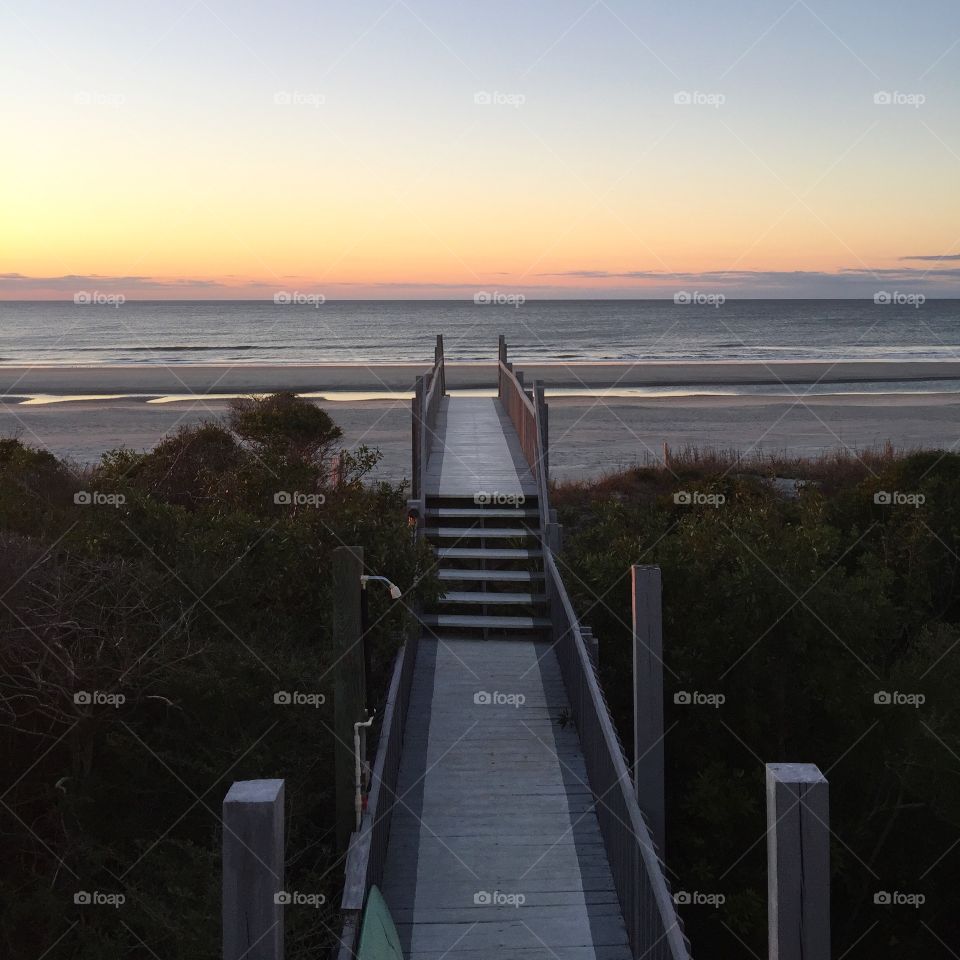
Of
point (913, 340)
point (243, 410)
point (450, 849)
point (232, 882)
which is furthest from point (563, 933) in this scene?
point (913, 340)

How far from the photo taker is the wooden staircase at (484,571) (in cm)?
1361

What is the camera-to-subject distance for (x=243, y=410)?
27406 mm

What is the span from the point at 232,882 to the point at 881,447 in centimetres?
3309

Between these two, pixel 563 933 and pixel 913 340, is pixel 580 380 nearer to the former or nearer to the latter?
pixel 913 340

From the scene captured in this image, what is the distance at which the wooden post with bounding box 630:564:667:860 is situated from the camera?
321 inches
